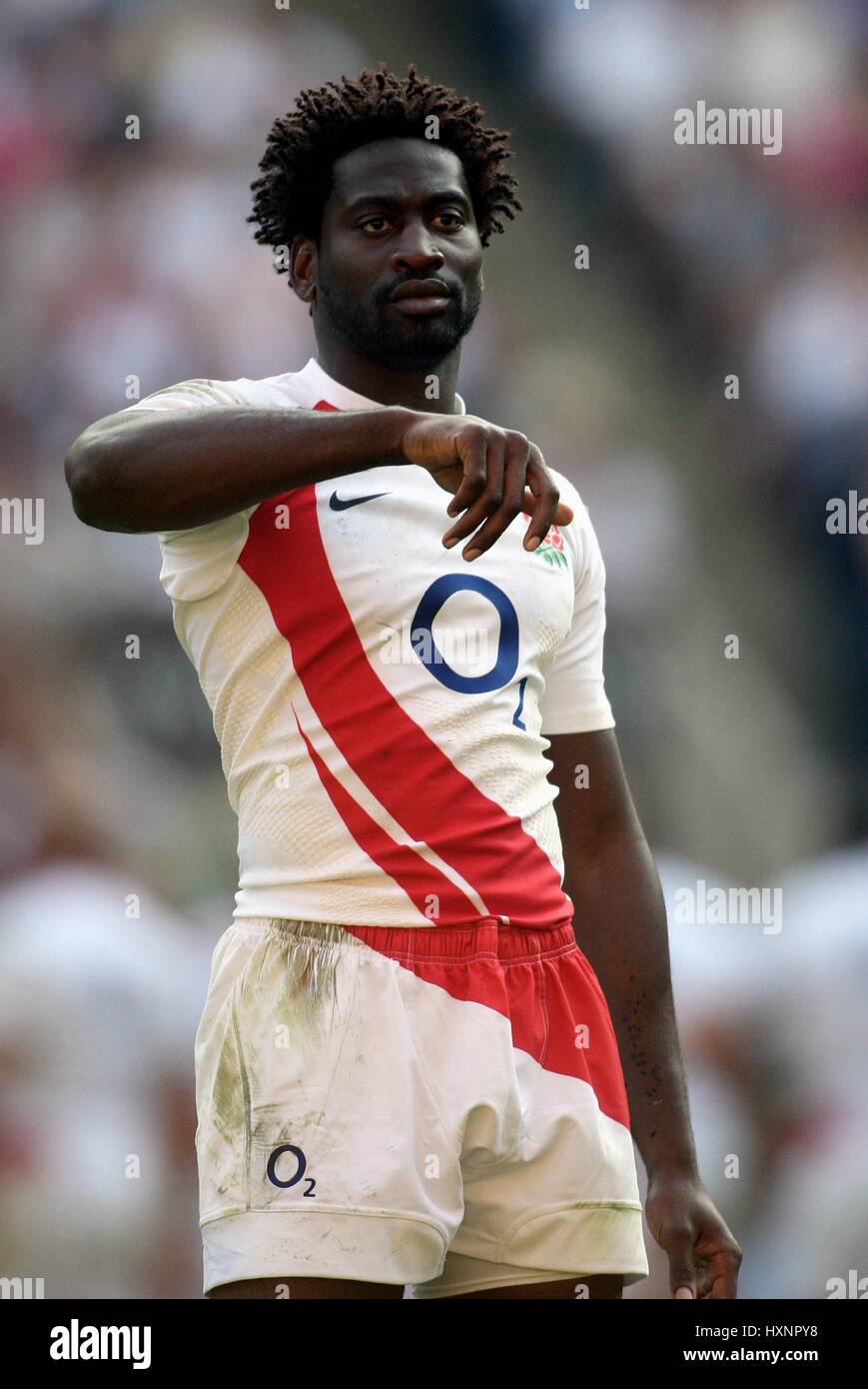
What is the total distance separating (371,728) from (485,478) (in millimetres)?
364

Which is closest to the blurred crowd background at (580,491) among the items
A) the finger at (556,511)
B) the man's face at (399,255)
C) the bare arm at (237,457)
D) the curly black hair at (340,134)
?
the curly black hair at (340,134)

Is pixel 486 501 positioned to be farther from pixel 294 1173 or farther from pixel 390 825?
pixel 294 1173

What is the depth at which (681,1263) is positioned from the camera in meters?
1.82

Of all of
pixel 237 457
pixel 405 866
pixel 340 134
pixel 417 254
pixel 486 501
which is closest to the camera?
pixel 486 501

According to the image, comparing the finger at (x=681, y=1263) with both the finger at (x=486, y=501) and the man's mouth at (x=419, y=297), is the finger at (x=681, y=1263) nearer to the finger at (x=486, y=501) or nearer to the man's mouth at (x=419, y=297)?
the finger at (x=486, y=501)

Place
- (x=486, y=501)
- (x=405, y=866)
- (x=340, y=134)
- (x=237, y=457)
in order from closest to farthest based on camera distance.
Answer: (x=486, y=501)
(x=237, y=457)
(x=405, y=866)
(x=340, y=134)

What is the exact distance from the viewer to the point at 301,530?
5.47 ft

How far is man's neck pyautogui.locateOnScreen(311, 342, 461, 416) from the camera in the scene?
72.9 inches

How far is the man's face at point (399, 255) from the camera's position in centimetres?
180

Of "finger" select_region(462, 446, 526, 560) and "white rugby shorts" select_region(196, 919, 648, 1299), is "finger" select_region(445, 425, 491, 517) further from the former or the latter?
"white rugby shorts" select_region(196, 919, 648, 1299)

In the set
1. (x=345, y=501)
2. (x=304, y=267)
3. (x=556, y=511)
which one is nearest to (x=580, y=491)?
(x=304, y=267)

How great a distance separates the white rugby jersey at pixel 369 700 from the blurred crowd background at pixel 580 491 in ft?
4.46

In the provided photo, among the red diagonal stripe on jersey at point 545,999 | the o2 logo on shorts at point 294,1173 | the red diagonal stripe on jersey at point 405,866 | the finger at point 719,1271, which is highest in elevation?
the red diagonal stripe on jersey at point 405,866

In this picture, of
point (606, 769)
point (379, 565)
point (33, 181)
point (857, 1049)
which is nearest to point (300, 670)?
point (379, 565)
